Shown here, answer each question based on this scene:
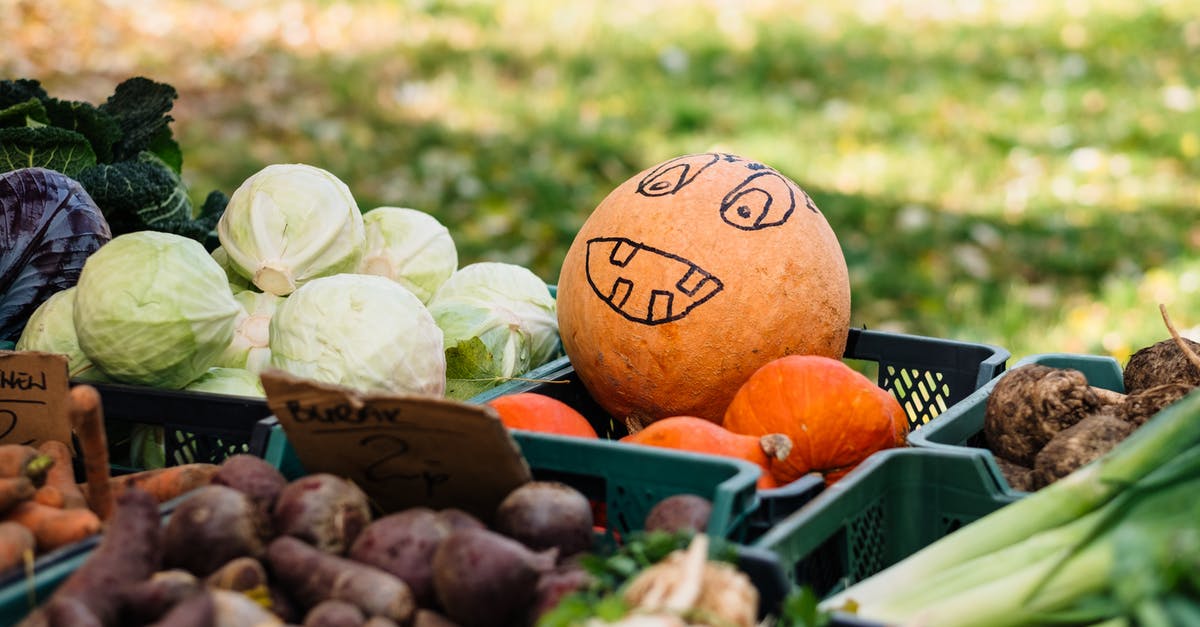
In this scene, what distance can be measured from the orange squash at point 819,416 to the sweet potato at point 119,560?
972 millimetres

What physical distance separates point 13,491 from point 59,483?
7.1 inches

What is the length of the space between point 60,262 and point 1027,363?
192 cm

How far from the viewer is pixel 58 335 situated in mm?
2287

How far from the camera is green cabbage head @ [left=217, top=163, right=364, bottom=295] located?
2.47 m

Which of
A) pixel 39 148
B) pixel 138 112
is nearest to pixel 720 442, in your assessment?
pixel 39 148

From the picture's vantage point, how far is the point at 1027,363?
225 centimetres

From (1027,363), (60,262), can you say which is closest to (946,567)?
(1027,363)

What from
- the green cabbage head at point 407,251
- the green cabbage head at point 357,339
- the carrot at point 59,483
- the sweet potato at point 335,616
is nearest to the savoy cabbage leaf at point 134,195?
the green cabbage head at point 407,251

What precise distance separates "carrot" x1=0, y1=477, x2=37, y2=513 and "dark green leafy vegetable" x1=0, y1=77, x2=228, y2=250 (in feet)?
3.62

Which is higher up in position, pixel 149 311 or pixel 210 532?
pixel 149 311

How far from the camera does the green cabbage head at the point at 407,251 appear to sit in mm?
2732

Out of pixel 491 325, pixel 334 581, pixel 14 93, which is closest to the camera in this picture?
pixel 334 581

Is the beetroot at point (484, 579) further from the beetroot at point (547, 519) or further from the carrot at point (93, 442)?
the carrot at point (93, 442)

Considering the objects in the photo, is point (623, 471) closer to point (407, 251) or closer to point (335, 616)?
point (335, 616)
